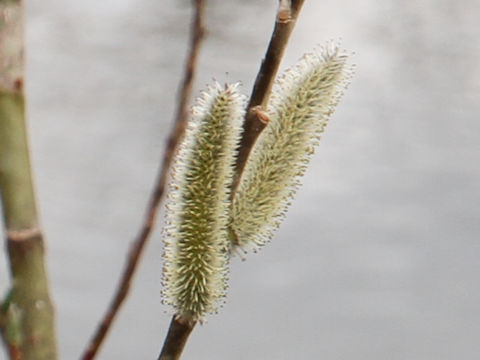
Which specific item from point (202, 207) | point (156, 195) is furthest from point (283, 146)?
point (156, 195)

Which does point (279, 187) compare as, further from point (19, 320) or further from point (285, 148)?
point (19, 320)

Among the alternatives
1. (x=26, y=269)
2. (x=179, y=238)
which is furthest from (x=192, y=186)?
(x=26, y=269)

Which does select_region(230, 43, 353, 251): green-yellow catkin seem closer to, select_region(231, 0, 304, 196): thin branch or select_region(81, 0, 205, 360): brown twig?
select_region(231, 0, 304, 196): thin branch

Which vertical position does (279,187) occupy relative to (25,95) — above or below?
below

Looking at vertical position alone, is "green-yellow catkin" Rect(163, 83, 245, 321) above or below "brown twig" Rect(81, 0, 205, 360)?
below

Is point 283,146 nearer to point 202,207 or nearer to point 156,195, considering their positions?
point 202,207

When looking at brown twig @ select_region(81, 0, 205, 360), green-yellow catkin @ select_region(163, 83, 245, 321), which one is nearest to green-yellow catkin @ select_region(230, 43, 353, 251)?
green-yellow catkin @ select_region(163, 83, 245, 321)

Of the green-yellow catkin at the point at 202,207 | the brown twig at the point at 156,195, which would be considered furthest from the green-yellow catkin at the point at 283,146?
the brown twig at the point at 156,195
